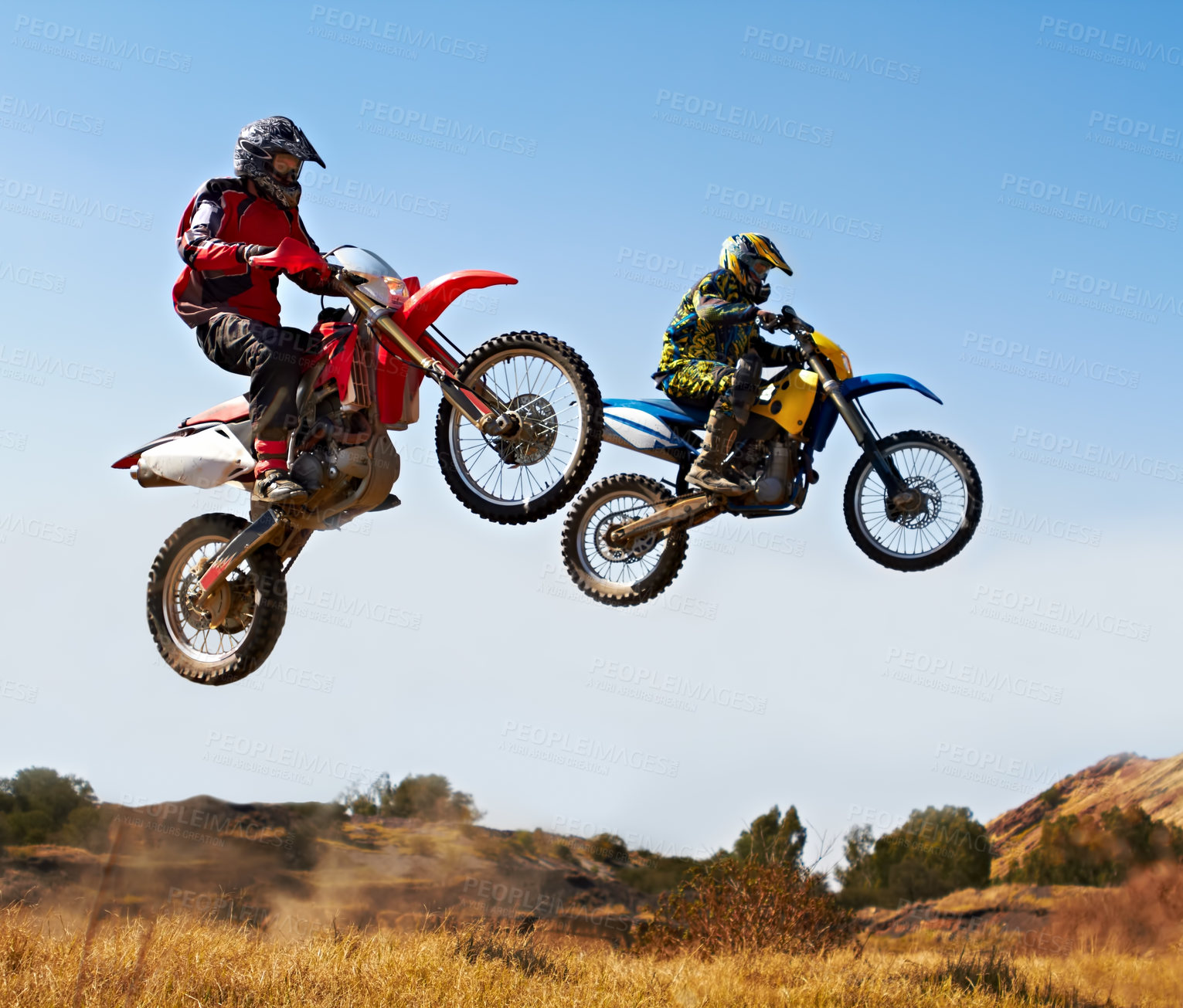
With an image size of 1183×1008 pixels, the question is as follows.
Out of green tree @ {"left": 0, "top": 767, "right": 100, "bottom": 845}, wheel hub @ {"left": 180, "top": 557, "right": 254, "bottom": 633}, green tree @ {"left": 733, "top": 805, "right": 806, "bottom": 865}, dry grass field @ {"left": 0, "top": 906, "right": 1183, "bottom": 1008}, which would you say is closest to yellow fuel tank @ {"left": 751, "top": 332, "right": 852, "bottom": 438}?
wheel hub @ {"left": 180, "top": 557, "right": 254, "bottom": 633}

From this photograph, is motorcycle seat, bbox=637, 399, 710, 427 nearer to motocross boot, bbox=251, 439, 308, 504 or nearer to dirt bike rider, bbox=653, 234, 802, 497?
dirt bike rider, bbox=653, 234, 802, 497

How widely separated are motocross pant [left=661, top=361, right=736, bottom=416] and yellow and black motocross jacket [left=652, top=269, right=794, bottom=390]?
1.6 inches

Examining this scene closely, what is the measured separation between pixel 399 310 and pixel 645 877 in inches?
804

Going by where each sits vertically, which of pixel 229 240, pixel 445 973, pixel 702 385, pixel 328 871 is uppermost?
pixel 702 385

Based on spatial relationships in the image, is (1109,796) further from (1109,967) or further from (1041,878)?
(1109,967)

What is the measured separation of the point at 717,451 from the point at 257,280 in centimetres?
469

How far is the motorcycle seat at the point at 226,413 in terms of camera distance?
9523 mm

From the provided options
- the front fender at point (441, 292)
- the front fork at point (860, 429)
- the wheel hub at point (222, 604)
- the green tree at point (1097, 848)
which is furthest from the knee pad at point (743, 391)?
the green tree at point (1097, 848)

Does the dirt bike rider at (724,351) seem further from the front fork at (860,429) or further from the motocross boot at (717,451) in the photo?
the front fork at (860,429)

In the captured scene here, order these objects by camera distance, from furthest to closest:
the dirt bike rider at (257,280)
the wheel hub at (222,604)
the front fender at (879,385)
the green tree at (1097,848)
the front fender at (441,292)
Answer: the green tree at (1097,848) → the front fender at (879,385) → the wheel hub at (222,604) → the dirt bike rider at (257,280) → the front fender at (441,292)

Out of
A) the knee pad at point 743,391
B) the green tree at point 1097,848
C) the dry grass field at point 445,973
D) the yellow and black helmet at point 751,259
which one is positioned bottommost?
the dry grass field at point 445,973

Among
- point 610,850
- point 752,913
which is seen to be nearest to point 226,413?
point 752,913

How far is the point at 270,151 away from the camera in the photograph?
9.02 metres

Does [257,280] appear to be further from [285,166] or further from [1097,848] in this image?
[1097,848]
